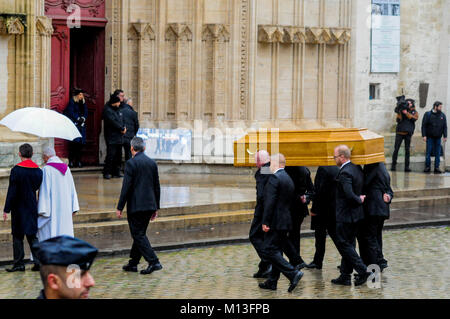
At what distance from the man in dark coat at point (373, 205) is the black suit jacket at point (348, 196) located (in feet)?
0.82

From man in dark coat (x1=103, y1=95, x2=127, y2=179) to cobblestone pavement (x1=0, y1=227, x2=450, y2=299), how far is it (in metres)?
5.36

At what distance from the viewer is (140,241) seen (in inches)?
471

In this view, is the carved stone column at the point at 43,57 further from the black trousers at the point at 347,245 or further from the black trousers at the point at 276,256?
the black trousers at the point at 347,245

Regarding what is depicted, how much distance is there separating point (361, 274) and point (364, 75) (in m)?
11.9

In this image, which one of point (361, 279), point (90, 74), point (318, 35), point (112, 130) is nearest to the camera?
point (361, 279)

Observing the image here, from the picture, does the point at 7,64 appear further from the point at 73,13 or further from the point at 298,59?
the point at 298,59

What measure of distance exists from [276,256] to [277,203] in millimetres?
591

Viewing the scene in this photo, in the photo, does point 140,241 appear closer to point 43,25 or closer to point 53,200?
point 53,200

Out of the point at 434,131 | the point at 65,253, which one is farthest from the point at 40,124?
the point at 434,131

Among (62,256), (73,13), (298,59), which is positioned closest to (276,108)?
(298,59)

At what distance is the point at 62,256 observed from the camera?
507 cm

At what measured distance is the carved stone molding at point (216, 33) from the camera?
20.3m
